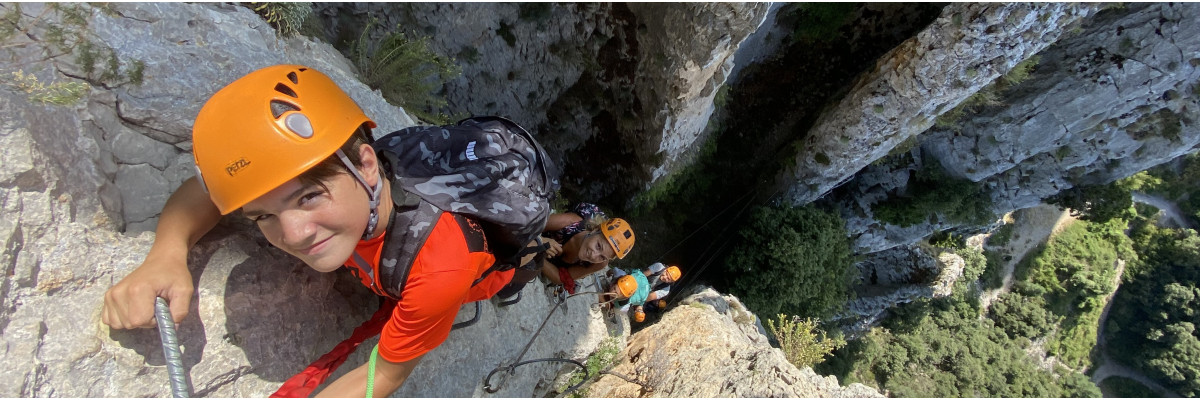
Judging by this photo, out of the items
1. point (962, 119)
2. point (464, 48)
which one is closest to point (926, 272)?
point (962, 119)

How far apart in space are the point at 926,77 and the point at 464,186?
22.0ft

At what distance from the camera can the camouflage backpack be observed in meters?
2.31

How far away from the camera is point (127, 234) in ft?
8.04

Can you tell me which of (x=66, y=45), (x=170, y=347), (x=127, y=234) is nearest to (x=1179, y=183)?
(x=170, y=347)

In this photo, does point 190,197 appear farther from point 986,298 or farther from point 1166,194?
point 1166,194

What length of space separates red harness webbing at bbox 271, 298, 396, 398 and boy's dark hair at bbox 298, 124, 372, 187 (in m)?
0.88

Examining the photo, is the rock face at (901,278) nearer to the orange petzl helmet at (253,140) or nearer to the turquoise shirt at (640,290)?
the turquoise shirt at (640,290)

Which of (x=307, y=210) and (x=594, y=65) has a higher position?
(x=307, y=210)

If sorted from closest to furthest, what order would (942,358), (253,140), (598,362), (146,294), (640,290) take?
(253,140)
(146,294)
(598,362)
(640,290)
(942,358)

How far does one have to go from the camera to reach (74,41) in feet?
8.14

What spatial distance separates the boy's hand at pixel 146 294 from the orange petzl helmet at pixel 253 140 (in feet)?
2.01

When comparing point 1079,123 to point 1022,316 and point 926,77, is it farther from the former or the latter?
point 1022,316

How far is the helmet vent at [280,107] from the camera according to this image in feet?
6.26

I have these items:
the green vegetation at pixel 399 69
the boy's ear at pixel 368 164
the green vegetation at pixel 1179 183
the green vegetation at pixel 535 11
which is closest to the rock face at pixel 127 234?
the green vegetation at pixel 399 69
